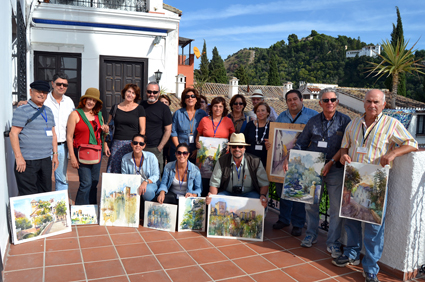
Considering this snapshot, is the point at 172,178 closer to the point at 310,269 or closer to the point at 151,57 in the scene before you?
the point at 310,269

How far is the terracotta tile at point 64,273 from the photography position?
10.3ft

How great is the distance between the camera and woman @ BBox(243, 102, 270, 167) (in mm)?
4768

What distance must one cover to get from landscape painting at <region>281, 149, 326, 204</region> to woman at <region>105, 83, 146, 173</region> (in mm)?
2196

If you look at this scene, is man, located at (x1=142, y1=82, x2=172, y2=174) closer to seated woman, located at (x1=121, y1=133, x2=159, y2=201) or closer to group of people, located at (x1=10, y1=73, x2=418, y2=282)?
group of people, located at (x1=10, y1=73, x2=418, y2=282)

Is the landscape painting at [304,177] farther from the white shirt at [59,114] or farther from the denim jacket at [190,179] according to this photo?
the white shirt at [59,114]

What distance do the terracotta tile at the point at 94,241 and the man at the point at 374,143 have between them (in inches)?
111

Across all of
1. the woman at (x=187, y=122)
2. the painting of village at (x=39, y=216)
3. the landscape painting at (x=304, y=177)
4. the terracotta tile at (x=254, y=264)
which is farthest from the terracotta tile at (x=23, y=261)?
the landscape painting at (x=304, y=177)

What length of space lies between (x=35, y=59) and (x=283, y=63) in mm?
75912

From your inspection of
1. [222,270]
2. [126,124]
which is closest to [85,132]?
[126,124]

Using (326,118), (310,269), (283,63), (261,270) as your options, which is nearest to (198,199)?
(261,270)

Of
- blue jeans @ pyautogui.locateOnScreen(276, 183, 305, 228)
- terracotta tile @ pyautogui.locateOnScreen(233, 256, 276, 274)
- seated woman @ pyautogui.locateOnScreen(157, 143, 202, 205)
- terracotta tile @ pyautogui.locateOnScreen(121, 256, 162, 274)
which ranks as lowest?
terracotta tile @ pyautogui.locateOnScreen(233, 256, 276, 274)

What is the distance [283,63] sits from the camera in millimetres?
80688

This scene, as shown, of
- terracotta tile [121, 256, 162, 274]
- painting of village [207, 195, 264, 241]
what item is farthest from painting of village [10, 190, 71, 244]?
painting of village [207, 195, 264, 241]

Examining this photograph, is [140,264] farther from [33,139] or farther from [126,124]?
[126,124]
